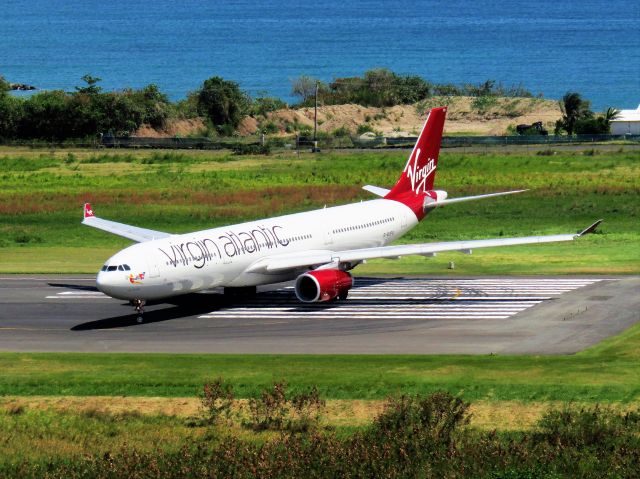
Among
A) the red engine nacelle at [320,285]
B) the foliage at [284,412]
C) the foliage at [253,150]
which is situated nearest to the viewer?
the foliage at [284,412]

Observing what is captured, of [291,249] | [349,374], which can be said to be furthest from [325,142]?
[349,374]

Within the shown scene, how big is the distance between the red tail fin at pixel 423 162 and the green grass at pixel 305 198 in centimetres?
482

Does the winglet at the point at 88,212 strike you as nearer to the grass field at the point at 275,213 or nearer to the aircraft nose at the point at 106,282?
the grass field at the point at 275,213

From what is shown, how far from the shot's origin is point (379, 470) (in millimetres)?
30000

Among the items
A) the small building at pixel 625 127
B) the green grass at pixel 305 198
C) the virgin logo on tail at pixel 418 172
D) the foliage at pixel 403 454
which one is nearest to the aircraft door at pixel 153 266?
the foliage at pixel 403 454

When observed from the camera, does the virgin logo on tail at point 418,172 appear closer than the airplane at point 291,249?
No

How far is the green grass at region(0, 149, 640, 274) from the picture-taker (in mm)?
73750

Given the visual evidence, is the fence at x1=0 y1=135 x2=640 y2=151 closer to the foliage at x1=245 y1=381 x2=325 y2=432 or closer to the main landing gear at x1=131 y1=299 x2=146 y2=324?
the main landing gear at x1=131 y1=299 x2=146 y2=324

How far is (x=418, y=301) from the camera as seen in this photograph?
194 ft

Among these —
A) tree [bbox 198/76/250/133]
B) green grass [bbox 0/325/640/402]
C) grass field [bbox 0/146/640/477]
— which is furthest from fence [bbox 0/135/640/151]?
green grass [bbox 0/325/640/402]

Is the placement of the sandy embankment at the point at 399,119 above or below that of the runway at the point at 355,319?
above

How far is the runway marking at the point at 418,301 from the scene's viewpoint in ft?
183

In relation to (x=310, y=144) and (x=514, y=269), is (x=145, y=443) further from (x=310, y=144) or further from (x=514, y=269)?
(x=310, y=144)

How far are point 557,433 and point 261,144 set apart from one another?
123 metres
